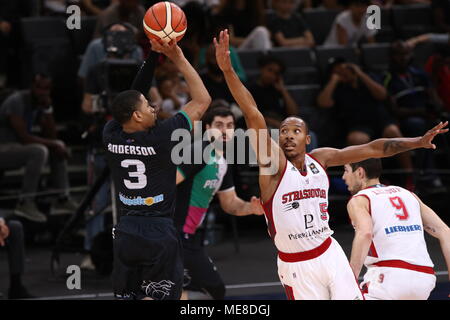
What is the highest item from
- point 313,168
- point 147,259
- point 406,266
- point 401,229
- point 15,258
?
point 313,168

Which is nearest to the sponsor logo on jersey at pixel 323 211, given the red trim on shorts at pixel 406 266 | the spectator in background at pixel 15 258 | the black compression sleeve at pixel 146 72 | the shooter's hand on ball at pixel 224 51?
the red trim on shorts at pixel 406 266

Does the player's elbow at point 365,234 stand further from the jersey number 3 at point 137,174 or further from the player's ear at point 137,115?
the player's ear at point 137,115

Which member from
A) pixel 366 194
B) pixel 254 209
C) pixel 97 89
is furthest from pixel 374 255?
pixel 97 89

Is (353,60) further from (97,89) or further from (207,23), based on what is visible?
(97,89)

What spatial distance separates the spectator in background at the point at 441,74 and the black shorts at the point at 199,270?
5169mm

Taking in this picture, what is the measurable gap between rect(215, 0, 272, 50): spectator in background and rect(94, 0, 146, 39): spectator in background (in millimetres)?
1437

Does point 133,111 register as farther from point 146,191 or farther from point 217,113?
point 217,113

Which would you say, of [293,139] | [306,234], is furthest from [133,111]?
[306,234]

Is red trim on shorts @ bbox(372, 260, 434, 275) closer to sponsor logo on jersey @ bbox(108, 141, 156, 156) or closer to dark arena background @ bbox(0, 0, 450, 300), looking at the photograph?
sponsor logo on jersey @ bbox(108, 141, 156, 156)

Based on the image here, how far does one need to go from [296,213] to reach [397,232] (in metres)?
0.76

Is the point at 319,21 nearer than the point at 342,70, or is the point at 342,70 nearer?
the point at 342,70

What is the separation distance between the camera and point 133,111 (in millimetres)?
6102
